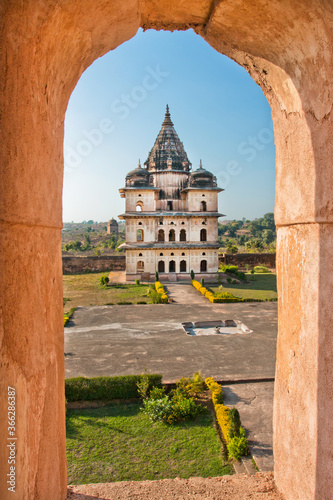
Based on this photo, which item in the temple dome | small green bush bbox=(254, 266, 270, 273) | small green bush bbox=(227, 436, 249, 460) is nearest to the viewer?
small green bush bbox=(227, 436, 249, 460)

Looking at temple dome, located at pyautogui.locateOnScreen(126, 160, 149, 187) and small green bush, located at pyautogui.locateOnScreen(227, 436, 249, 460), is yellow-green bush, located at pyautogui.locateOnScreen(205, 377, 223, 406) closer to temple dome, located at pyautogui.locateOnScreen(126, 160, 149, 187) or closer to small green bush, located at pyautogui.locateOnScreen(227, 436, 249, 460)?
small green bush, located at pyautogui.locateOnScreen(227, 436, 249, 460)

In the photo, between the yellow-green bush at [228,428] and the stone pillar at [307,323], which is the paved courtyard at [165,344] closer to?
the yellow-green bush at [228,428]

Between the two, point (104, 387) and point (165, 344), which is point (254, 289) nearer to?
point (165, 344)

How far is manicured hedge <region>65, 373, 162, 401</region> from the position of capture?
7.84m

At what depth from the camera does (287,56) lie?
2.23 m

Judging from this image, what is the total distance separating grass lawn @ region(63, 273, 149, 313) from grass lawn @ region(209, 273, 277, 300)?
4.74 metres

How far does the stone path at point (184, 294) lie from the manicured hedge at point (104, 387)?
1034cm

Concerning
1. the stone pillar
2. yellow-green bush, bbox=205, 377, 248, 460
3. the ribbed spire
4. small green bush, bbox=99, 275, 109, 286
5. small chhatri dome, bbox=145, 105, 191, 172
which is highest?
the ribbed spire

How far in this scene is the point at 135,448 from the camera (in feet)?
19.9

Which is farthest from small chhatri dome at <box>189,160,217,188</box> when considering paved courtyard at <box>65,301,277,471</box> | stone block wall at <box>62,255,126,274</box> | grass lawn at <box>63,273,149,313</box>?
paved courtyard at <box>65,301,277,471</box>

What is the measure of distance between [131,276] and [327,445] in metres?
24.4

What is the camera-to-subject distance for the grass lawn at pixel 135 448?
5.36 meters

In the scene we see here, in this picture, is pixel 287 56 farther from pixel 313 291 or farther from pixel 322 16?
pixel 313 291

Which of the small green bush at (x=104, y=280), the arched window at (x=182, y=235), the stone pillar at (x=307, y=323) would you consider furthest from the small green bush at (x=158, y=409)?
the arched window at (x=182, y=235)
